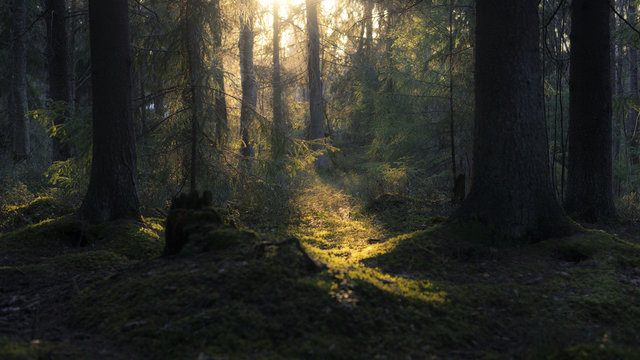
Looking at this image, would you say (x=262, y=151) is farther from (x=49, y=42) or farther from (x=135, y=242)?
(x=49, y=42)

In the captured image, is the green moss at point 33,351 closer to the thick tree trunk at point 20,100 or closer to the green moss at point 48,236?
the green moss at point 48,236

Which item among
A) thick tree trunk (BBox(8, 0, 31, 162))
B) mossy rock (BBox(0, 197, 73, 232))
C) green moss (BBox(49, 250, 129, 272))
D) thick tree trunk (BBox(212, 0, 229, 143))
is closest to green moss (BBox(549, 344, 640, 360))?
green moss (BBox(49, 250, 129, 272))

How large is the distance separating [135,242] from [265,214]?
3.97 metres

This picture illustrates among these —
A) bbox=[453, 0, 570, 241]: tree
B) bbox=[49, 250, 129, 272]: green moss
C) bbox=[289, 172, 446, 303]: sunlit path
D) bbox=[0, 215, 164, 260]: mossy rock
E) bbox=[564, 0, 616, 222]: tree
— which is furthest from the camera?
bbox=[564, 0, 616, 222]: tree

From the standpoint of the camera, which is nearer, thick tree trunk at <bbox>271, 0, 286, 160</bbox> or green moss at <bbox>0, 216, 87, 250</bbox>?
green moss at <bbox>0, 216, 87, 250</bbox>

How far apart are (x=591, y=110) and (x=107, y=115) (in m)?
8.78

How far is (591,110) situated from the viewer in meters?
8.34

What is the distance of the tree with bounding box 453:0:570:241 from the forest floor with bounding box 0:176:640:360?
331 millimetres

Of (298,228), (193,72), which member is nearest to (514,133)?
(298,228)

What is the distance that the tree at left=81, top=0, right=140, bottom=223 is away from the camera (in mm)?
6820

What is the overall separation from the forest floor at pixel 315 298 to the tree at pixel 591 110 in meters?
2.55

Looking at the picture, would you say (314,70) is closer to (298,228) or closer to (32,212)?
(298,228)

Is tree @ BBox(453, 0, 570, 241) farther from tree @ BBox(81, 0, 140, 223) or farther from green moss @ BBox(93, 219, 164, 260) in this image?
tree @ BBox(81, 0, 140, 223)

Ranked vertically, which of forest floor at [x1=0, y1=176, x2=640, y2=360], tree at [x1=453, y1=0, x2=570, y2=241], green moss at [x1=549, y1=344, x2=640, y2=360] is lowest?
green moss at [x1=549, y1=344, x2=640, y2=360]
